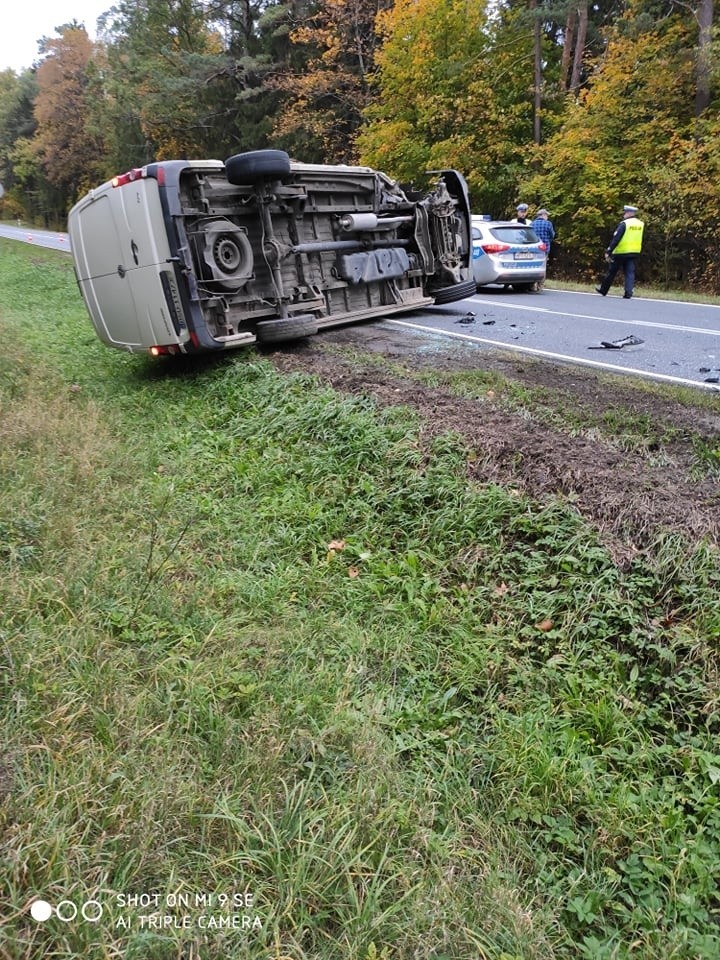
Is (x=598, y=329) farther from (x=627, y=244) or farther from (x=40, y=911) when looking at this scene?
(x=40, y=911)

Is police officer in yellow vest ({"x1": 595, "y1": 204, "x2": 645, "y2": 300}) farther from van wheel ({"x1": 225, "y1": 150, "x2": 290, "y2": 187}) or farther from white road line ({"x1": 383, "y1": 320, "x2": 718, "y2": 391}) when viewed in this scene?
van wheel ({"x1": 225, "y1": 150, "x2": 290, "y2": 187})

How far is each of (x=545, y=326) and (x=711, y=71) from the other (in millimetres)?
11019

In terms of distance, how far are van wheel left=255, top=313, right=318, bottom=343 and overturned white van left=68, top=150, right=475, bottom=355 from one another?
0.01 m

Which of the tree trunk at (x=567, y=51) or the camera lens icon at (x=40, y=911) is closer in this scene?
the camera lens icon at (x=40, y=911)

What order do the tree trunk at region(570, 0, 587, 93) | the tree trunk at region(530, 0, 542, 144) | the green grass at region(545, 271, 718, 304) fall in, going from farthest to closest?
the tree trunk at region(530, 0, 542, 144) → the tree trunk at region(570, 0, 587, 93) → the green grass at region(545, 271, 718, 304)

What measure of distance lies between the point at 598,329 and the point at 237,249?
480cm

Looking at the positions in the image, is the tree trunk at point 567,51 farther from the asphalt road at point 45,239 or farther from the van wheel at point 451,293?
the asphalt road at point 45,239

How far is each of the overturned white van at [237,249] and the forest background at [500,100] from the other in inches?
394

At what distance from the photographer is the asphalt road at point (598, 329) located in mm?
6320

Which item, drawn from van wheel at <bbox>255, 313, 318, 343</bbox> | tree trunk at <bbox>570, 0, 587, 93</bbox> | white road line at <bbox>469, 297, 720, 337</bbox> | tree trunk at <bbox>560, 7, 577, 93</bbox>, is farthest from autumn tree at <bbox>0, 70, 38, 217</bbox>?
van wheel at <bbox>255, 313, 318, 343</bbox>

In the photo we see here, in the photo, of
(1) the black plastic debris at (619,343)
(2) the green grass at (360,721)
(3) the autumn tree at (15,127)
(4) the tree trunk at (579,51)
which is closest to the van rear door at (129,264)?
(2) the green grass at (360,721)

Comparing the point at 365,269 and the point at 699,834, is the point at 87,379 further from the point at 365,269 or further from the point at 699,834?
the point at 699,834

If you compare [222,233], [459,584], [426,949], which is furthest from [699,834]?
[222,233]

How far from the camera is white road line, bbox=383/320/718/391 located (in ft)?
18.1
